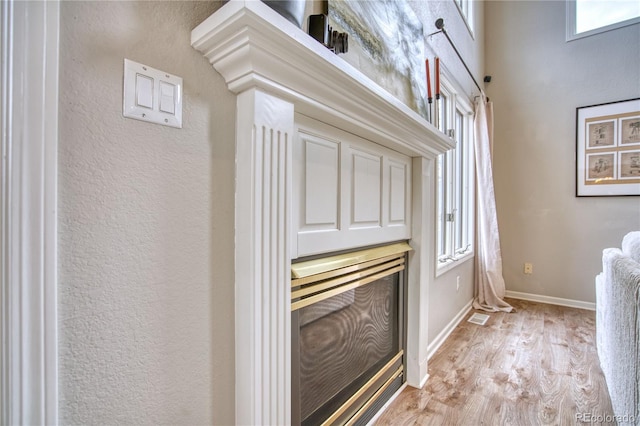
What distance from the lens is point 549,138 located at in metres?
3.22

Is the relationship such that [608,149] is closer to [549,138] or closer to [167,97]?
[549,138]

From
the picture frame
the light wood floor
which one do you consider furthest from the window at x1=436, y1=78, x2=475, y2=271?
the picture frame

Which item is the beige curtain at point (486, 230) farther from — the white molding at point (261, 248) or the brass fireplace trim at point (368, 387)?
the white molding at point (261, 248)

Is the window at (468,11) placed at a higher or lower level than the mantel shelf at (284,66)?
higher

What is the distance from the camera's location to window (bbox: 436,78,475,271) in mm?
2484

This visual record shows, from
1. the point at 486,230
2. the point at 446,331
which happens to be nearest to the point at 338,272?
the point at 446,331

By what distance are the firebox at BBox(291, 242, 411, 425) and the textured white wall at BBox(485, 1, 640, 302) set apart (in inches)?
100

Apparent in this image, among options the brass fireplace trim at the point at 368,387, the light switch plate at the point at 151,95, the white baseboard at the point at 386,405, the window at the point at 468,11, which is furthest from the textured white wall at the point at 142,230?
the window at the point at 468,11

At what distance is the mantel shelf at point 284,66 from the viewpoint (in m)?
0.62

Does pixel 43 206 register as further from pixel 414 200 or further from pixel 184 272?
pixel 414 200

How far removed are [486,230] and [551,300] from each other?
112cm

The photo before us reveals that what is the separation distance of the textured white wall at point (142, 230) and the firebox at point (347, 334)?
1.06 ft

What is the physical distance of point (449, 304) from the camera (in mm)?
2451

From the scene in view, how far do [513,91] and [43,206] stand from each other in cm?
423
